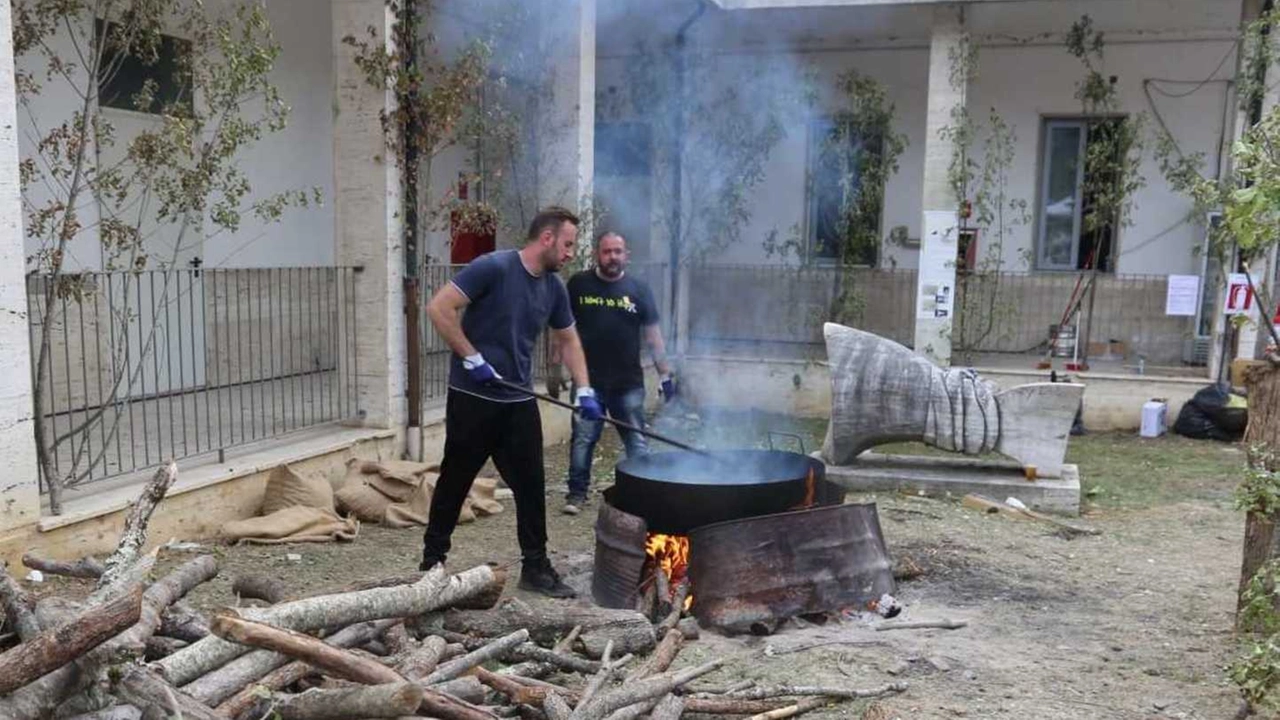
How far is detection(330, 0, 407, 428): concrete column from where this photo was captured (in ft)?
25.0

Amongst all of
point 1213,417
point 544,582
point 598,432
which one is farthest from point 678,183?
point 544,582

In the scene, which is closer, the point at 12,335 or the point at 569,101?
the point at 12,335

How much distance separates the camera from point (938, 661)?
467 cm

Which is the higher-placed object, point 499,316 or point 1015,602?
point 499,316

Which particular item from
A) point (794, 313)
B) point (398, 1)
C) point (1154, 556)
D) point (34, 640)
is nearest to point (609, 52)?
point (794, 313)

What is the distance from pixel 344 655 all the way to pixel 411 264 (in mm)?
4959

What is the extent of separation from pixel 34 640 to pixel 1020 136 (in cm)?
1252

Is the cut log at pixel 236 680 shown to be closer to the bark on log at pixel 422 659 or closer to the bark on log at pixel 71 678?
the bark on log at pixel 71 678

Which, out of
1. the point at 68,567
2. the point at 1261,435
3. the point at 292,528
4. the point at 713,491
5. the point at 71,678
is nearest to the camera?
the point at 71,678

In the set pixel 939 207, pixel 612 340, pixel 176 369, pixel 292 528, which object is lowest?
pixel 292 528

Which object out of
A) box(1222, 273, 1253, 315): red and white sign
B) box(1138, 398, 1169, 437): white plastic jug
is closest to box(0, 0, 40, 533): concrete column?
box(1138, 398, 1169, 437): white plastic jug

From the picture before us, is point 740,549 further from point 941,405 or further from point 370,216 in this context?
point 370,216

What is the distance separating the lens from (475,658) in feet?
12.9

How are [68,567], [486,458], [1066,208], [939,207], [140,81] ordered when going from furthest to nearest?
[1066,208], [939,207], [140,81], [486,458], [68,567]
